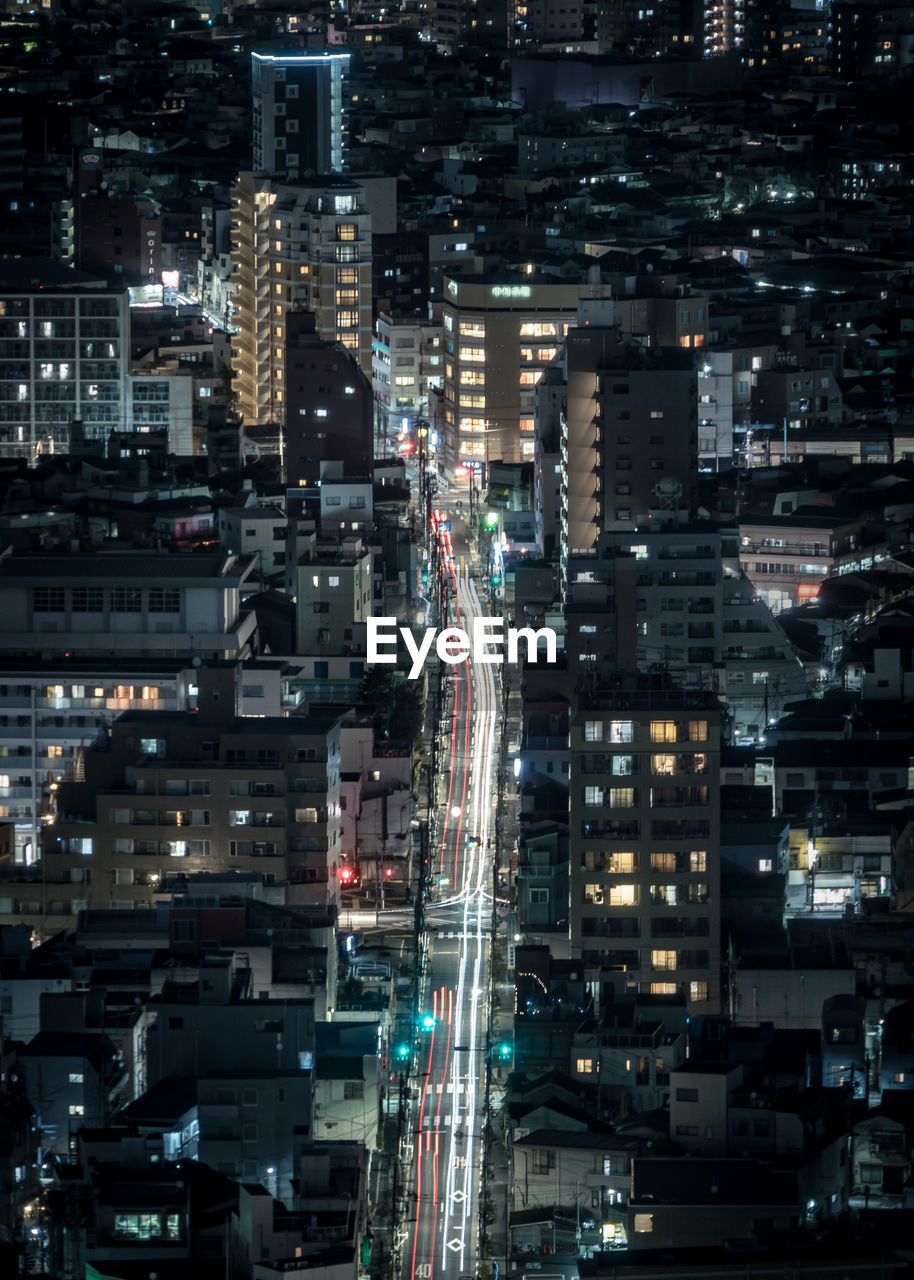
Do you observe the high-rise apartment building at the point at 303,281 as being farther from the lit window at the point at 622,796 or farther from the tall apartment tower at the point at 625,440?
the lit window at the point at 622,796

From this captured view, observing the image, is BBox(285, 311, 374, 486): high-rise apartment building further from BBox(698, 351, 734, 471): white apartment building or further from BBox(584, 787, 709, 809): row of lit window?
BBox(584, 787, 709, 809): row of lit window

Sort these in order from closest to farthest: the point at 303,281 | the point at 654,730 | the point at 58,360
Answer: the point at 654,730 → the point at 58,360 → the point at 303,281

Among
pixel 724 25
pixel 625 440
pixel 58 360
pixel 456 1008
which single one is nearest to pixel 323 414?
pixel 625 440

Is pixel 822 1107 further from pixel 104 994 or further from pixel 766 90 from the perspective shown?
pixel 766 90

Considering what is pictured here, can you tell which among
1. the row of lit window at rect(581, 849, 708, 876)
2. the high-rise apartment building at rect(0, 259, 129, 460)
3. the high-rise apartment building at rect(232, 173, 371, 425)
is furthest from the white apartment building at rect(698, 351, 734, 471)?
the row of lit window at rect(581, 849, 708, 876)

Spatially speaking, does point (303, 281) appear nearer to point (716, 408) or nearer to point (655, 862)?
point (716, 408)

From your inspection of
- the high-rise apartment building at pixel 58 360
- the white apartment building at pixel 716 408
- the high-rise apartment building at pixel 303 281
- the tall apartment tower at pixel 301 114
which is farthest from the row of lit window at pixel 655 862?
the tall apartment tower at pixel 301 114

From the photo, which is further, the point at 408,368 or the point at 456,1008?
the point at 408,368

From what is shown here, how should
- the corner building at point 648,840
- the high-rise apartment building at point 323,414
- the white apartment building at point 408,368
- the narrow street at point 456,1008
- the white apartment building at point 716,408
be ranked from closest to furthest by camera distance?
1. the narrow street at point 456,1008
2. the corner building at point 648,840
3. the high-rise apartment building at point 323,414
4. the white apartment building at point 716,408
5. the white apartment building at point 408,368
